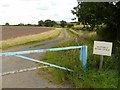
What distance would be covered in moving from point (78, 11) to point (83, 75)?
14374mm

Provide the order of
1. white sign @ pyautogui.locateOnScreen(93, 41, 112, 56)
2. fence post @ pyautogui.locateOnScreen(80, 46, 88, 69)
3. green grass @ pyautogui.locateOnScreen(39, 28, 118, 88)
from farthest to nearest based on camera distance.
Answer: fence post @ pyautogui.locateOnScreen(80, 46, 88, 69) → white sign @ pyautogui.locateOnScreen(93, 41, 112, 56) → green grass @ pyautogui.locateOnScreen(39, 28, 118, 88)

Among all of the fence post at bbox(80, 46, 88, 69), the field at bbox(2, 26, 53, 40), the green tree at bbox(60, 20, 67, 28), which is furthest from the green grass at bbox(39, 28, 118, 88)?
the green tree at bbox(60, 20, 67, 28)

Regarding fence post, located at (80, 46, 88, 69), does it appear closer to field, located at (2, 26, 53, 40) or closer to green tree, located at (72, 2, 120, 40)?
green tree, located at (72, 2, 120, 40)

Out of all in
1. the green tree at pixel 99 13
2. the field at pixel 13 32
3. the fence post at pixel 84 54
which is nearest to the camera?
the fence post at pixel 84 54

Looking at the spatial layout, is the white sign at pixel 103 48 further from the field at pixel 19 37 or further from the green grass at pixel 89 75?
the field at pixel 19 37

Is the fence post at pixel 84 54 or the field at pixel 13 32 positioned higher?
the fence post at pixel 84 54

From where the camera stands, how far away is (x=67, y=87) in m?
7.20

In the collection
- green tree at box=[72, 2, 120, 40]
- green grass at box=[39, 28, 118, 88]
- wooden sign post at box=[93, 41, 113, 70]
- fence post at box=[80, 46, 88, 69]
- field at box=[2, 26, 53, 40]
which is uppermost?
green tree at box=[72, 2, 120, 40]

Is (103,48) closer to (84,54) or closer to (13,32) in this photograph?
(84,54)

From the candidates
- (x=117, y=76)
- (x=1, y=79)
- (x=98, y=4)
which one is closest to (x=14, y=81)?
(x=1, y=79)

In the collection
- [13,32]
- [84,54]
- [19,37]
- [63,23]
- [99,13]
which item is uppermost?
[99,13]

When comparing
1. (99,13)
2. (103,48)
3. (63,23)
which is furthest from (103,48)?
(63,23)

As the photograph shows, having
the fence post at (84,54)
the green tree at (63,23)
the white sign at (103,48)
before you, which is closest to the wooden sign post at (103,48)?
the white sign at (103,48)

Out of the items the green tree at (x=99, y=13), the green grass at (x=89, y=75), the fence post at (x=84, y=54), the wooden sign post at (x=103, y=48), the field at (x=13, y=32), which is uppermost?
the green tree at (x=99, y=13)
